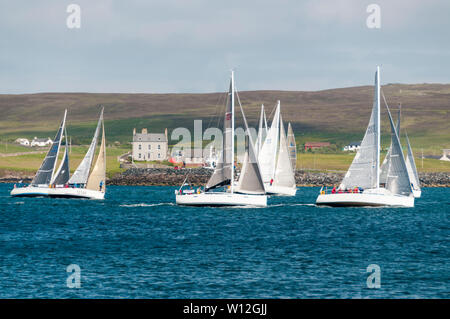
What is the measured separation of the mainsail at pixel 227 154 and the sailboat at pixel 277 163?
79.1 ft

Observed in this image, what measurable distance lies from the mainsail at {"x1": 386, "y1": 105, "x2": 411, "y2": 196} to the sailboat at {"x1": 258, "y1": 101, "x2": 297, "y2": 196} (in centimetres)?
2334

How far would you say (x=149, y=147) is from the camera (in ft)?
625

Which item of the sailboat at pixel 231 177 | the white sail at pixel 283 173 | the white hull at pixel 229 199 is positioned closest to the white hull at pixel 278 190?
the white sail at pixel 283 173

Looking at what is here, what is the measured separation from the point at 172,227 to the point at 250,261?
16976 mm

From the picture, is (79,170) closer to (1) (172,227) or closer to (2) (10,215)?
(2) (10,215)

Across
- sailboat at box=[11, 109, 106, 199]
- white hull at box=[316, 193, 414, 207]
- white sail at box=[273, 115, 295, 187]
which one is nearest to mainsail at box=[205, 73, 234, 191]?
white hull at box=[316, 193, 414, 207]

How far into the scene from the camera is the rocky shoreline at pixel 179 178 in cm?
14350

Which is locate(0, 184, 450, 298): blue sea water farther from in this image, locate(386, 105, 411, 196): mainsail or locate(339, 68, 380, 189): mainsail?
locate(339, 68, 380, 189): mainsail

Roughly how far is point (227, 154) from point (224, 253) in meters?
22.4

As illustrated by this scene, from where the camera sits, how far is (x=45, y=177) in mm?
82562

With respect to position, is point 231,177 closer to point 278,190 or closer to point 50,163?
point 50,163

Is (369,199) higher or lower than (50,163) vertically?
lower

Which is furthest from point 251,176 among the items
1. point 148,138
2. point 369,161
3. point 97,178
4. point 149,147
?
point 149,147
